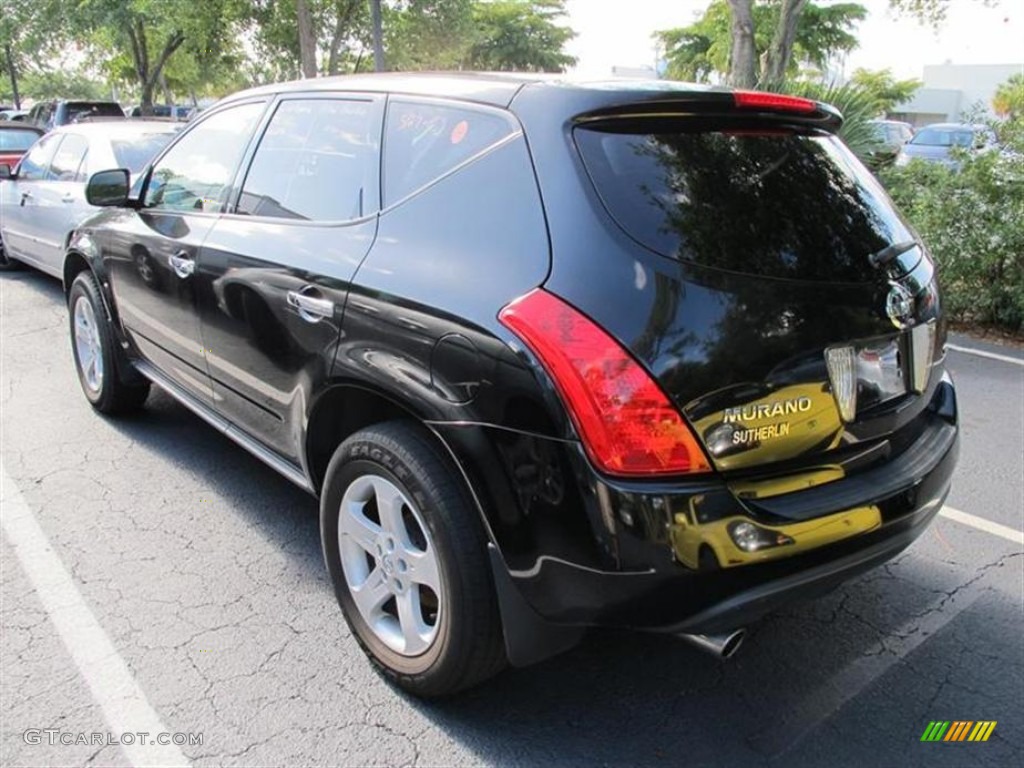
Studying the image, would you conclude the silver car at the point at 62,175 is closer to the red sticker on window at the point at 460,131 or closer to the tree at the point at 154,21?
the red sticker on window at the point at 460,131

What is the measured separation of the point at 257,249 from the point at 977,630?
2.85 metres

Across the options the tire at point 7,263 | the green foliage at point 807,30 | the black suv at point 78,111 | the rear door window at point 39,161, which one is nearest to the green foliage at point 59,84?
the black suv at point 78,111

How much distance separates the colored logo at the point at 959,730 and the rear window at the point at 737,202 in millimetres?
1308

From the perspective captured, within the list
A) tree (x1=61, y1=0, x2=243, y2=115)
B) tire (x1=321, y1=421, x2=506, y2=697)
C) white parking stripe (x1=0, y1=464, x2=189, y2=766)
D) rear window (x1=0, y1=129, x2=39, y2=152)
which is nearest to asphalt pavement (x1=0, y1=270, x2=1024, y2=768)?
white parking stripe (x1=0, y1=464, x2=189, y2=766)

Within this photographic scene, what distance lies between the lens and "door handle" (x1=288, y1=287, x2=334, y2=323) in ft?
8.52

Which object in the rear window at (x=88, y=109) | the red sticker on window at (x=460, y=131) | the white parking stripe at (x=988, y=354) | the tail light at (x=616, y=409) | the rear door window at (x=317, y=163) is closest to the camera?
the tail light at (x=616, y=409)

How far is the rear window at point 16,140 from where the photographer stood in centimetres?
1275

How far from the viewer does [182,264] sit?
3.49 metres

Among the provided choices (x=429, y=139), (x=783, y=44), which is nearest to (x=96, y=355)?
(x=429, y=139)

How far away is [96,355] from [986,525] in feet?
15.1

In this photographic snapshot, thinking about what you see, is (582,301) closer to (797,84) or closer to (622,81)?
(622,81)

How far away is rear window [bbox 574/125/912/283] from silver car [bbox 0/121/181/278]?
5446 millimetres

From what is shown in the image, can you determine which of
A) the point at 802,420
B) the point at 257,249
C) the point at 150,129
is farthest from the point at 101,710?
the point at 150,129

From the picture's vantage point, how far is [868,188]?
2615mm
